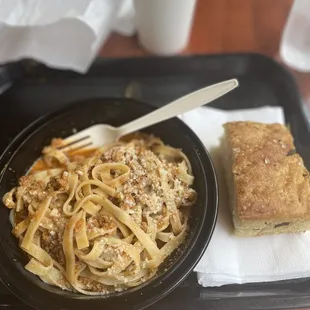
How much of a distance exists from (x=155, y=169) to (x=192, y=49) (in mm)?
603

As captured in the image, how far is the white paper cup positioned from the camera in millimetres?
1350

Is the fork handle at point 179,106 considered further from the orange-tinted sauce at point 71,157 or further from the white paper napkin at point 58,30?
the white paper napkin at point 58,30

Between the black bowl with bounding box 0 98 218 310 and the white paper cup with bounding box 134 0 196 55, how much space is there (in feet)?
0.98

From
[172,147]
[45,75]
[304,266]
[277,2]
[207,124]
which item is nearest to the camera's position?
[304,266]

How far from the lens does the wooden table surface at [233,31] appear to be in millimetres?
1560

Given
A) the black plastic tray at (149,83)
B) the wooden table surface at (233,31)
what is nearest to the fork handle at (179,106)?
the black plastic tray at (149,83)

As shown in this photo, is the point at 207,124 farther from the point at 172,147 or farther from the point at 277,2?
the point at 277,2

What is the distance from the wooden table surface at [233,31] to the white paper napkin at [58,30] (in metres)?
0.12

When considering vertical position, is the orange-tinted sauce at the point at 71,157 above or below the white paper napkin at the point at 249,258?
above

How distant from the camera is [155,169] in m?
1.09

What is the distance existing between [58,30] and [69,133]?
34 centimetres

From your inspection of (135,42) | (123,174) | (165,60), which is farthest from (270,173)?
(135,42)

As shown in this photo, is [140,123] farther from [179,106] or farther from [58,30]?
[58,30]

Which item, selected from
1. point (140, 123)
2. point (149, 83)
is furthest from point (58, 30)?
point (140, 123)
